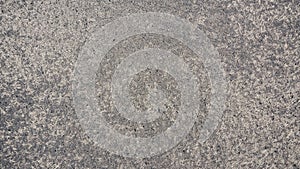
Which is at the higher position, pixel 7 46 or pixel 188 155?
pixel 7 46

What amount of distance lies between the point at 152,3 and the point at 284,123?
Answer: 38.6 inches

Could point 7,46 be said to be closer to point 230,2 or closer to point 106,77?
point 106,77

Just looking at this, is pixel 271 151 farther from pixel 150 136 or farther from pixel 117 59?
pixel 117 59

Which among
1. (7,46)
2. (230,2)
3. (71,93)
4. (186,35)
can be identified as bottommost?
(71,93)

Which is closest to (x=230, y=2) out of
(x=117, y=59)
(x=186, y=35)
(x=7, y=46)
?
(x=186, y=35)

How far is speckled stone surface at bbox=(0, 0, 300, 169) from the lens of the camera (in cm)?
212

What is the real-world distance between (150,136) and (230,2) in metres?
0.87

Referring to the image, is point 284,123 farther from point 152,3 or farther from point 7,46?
point 7,46

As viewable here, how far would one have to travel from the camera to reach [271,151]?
2156 mm

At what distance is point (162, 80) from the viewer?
7.07 ft

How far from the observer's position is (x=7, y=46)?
7.04 ft

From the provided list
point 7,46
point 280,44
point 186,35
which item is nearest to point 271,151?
point 280,44

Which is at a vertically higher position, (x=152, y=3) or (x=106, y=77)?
(x=152, y=3)

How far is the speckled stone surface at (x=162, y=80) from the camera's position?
6.96 feet
